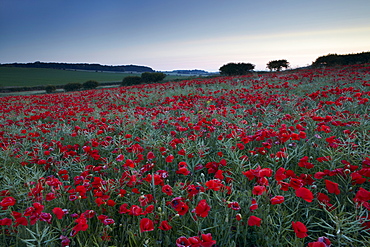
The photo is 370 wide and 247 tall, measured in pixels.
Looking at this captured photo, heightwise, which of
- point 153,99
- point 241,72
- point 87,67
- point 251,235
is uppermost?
point 87,67

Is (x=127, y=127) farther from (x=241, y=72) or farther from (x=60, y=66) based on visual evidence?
(x=60, y=66)

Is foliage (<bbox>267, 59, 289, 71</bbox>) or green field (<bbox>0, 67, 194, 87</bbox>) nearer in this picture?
foliage (<bbox>267, 59, 289, 71</bbox>)

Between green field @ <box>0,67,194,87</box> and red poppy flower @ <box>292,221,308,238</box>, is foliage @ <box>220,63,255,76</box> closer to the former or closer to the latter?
green field @ <box>0,67,194,87</box>

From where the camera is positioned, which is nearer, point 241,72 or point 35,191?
point 35,191

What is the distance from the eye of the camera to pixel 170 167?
2.90 metres

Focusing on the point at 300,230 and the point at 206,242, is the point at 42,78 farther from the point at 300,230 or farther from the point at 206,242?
the point at 300,230

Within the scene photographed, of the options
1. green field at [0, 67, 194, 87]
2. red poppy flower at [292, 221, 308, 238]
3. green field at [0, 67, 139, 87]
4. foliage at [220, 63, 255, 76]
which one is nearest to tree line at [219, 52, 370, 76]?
foliage at [220, 63, 255, 76]

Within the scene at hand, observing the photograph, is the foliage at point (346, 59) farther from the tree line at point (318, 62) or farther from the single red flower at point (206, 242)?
the single red flower at point (206, 242)

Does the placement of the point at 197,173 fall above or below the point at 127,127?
below

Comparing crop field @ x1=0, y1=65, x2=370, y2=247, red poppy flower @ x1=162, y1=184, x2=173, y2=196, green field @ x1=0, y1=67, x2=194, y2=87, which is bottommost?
crop field @ x1=0, y1=65, x2=370, y2=247

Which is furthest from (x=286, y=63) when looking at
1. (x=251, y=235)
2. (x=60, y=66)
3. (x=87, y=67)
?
(x=60, y=66)

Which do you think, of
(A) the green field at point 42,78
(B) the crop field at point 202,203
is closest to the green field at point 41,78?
(A) the green field at point 42,78

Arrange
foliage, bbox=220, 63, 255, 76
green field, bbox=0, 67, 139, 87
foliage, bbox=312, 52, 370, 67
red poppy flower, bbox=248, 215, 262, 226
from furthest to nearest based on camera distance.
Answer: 1. green field, bbox=0, 67, 139, 87
2. foliage, bbox=220, 63, 255, 76
3. foliage, bbox=312, 52, 370, 67
4. red poppy flower, bbox=248, 215, 262, 226

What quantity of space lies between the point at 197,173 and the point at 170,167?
0.41 m
